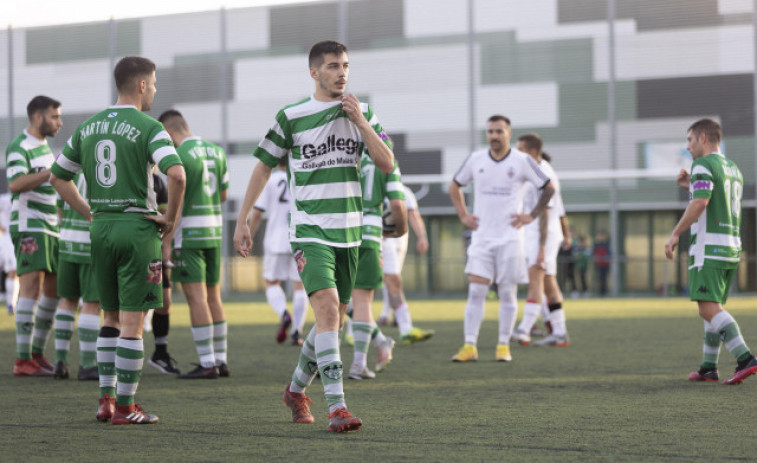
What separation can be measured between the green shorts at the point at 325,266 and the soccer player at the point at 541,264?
570 centimetres

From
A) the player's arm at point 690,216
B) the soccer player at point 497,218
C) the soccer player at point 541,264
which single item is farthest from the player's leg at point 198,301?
the soccer player at point 541,264

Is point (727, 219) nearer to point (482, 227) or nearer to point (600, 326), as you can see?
point (482, 227)

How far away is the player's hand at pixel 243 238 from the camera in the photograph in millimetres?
5797

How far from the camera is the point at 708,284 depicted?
7.82 m

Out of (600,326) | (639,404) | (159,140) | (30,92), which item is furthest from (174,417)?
(30,92)

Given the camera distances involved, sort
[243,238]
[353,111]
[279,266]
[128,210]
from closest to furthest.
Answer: [353,111]
[243,238]
[128,210]
[279,266]

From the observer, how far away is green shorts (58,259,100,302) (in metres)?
8.13

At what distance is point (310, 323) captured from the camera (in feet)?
54.0

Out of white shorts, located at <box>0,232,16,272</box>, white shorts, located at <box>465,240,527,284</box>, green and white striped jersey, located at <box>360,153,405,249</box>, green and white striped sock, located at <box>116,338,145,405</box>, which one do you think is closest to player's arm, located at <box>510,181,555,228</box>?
white shorts, located at <box>465,240,527,284</box>

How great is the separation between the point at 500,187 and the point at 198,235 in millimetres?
3066

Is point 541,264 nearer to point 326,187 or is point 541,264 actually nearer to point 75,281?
point 75,281

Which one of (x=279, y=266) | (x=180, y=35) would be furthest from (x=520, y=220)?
(x=180, y=35)

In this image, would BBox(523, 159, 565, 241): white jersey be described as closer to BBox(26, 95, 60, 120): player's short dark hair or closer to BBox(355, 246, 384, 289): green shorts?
BBox(355, 246, 384, 289): green shorts

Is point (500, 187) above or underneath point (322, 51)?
underneath
